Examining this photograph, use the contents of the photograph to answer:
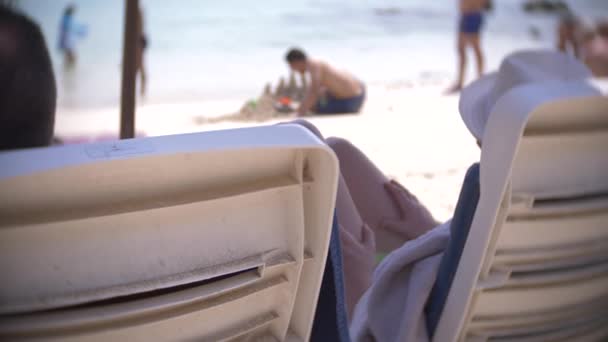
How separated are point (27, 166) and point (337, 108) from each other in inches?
300

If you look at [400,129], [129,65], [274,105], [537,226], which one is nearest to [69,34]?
[274,105]

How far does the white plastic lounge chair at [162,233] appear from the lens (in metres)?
0.95

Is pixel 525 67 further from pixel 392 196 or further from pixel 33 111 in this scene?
pixel 33 111

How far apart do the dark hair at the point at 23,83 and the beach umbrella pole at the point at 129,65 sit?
5.50ft

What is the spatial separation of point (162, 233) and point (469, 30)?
33.7 ft

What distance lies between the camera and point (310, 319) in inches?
49.6

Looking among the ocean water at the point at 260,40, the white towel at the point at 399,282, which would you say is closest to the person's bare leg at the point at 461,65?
the ocean water at the point at 260,40

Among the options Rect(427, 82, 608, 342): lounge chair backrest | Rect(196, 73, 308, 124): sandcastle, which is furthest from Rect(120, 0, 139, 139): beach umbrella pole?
Rect(196, 73, 308, 124): sandcastle

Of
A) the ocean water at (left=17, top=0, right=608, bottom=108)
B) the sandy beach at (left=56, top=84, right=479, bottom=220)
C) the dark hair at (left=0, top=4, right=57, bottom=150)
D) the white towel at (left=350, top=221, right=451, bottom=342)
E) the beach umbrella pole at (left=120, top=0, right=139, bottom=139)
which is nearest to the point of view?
the white towel at (left=350, top=221, right=451, bottom=342)

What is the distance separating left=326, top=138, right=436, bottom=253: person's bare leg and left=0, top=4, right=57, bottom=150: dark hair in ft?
3.42

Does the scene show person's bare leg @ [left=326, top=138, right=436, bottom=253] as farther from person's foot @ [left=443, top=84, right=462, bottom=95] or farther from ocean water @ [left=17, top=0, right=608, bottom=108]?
ocean water @ [left=17, top=0, right=608, bottom=108]

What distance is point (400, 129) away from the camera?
21.7 feet

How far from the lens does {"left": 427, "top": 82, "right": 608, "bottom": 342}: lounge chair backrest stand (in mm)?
1330

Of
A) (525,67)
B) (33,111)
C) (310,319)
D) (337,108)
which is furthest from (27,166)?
(337,108)
